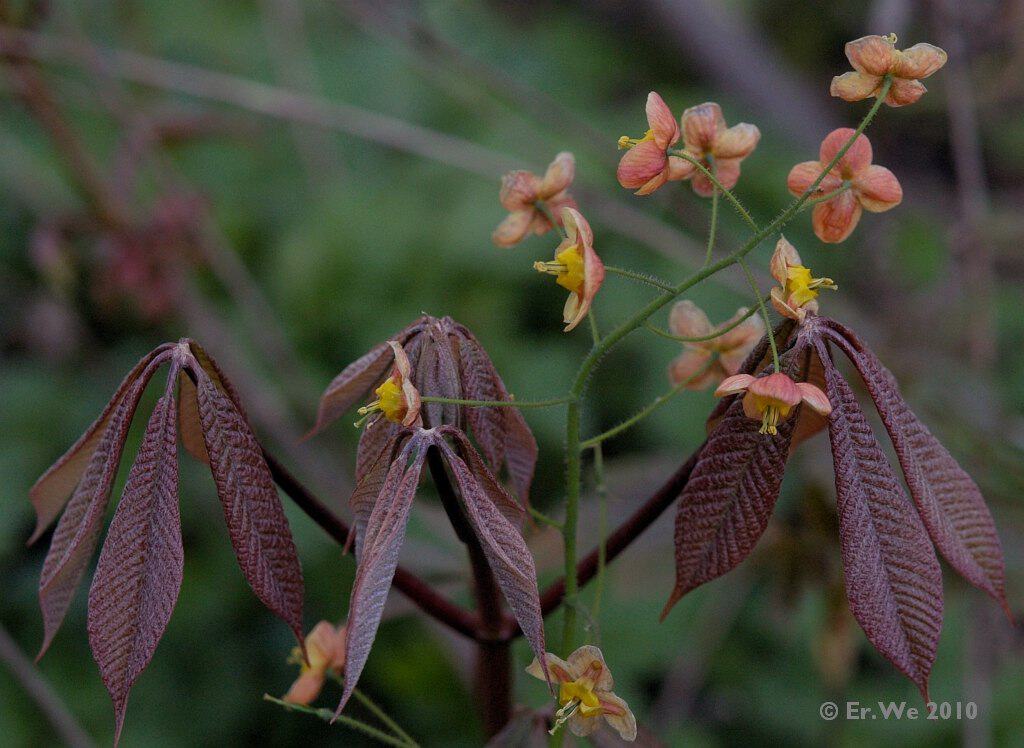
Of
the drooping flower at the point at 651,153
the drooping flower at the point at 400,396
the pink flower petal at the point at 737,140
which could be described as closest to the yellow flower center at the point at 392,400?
the drooping flower at the point at 400,396

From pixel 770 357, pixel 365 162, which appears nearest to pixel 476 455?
pixel 770 357

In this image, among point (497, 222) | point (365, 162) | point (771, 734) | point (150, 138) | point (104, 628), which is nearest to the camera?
point (104, 628)

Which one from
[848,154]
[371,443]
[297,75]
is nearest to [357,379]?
[371,443]

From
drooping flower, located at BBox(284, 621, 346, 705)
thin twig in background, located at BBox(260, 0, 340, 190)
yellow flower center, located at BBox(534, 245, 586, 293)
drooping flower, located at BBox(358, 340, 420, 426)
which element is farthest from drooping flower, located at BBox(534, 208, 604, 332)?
thin twig in background, located at BBox(260, 0, 340, 190)

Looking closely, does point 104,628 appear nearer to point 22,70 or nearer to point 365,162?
point 22,70

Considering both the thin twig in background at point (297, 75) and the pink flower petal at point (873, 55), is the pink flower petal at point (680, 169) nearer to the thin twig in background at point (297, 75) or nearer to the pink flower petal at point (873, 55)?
the pink flower petal at point (873, 55)

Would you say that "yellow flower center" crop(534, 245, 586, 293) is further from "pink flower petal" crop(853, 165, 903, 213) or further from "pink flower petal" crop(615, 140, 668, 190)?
"pink flower petal" crop(853, 165, 903, 213)
